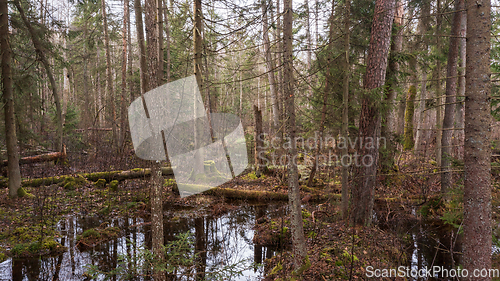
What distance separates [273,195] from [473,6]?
7967mm

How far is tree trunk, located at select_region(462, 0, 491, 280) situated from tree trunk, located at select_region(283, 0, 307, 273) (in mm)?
2307

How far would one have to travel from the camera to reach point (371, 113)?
6.23 meters

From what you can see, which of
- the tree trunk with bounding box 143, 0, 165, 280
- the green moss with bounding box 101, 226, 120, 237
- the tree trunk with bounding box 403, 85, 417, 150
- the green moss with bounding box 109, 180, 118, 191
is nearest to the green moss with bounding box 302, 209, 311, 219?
the tree trunk with bounding box 143, 0, 165, 280

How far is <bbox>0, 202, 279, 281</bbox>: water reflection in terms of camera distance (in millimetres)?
5098

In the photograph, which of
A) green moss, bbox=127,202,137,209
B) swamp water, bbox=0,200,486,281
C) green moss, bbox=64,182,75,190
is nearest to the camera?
swamp water, bbox=0,200,486,281

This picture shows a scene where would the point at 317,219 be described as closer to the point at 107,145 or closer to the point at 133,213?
the point at 133,213

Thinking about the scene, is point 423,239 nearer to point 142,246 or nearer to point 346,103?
point 346,103

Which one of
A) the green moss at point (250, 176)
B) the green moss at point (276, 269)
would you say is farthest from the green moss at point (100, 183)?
the green moss at point (276, 269)

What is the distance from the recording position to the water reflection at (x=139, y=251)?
16.7 ft

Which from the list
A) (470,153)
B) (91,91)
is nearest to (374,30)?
(470,153)

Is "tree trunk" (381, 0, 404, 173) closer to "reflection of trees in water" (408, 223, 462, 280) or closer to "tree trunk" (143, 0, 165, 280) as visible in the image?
"reflection of trees in water" (408, 223, 462, 280)

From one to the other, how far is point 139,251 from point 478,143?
19.9ft

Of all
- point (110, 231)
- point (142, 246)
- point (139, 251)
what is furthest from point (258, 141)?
point (142, 246)

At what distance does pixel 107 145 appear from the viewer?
16.6 metres
